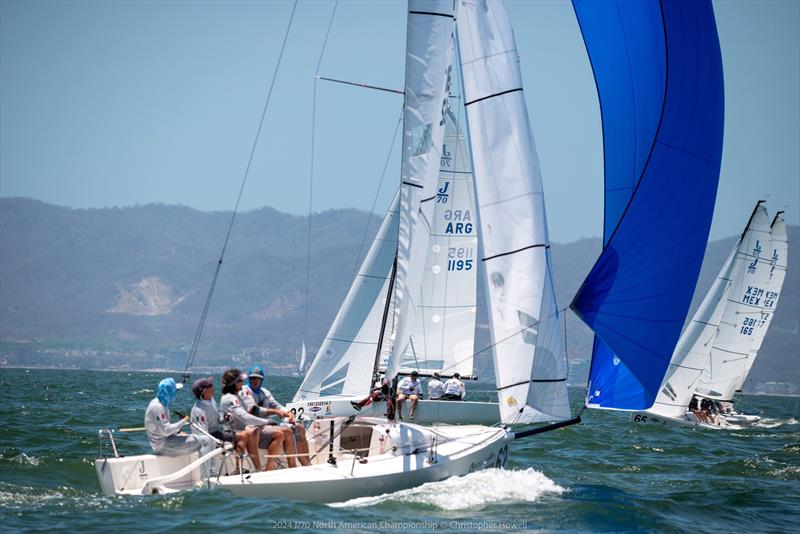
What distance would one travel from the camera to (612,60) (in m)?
12.5

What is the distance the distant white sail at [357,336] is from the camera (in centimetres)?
1923

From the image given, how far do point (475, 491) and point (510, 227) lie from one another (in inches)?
124

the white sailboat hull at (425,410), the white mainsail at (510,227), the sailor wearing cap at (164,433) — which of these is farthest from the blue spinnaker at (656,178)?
the white sailboat hull at (425,410)

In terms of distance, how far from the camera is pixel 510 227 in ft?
A: 40.5

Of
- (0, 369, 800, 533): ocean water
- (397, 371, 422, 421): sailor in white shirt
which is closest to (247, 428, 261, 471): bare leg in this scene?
(0, 369, 800, 533): ocean water

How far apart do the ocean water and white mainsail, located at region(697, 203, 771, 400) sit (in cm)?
959

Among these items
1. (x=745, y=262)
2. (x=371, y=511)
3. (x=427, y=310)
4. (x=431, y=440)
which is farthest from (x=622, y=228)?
(x=745, y=262)

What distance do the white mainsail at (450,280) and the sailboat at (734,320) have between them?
9137 mm

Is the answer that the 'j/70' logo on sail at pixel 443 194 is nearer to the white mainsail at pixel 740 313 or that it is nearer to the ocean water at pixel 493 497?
the ocean water at pixel 493 497

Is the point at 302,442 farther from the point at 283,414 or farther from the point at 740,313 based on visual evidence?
the point at 740,313

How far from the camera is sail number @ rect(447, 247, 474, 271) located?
20.8 m

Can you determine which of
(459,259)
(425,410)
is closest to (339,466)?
(425,410)

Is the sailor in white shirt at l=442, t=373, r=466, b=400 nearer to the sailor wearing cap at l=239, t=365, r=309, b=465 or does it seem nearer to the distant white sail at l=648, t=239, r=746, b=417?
the distant white sail at l=648, t=239, r=746, b=417

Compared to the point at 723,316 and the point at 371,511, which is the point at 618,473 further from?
the point at 723,316
